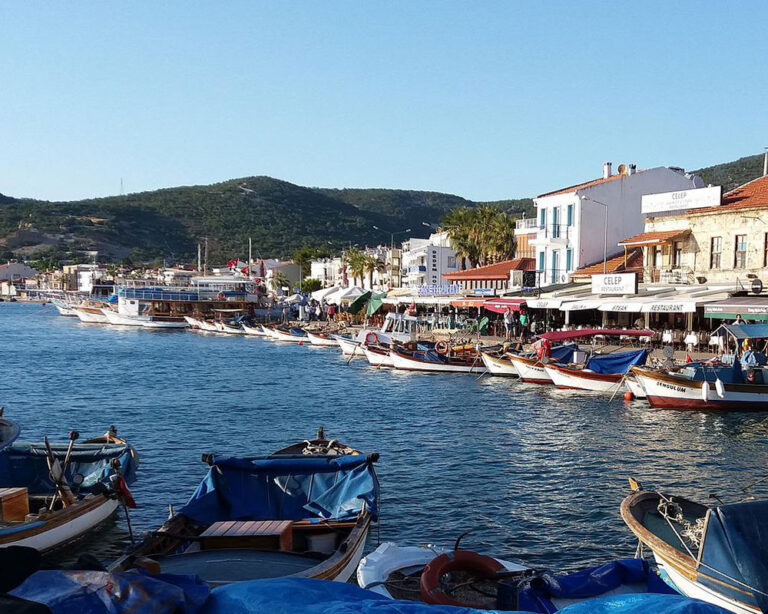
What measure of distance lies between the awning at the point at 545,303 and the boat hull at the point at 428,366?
20.9 ft

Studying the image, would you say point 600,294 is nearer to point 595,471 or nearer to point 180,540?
point 595,471

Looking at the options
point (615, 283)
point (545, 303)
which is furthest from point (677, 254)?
point (545, 303)

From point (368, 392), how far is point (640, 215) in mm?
30441

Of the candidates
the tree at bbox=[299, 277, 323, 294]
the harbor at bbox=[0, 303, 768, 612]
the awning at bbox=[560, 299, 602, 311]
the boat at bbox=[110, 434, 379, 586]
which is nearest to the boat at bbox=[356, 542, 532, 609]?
the boat at bbox=[110, 434, 379, 586]

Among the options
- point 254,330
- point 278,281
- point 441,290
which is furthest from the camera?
point 278,281

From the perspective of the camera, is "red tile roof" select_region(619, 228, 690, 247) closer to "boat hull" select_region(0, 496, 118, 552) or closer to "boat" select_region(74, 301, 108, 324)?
"boat hull" select_region(0, 496, 118, 552)

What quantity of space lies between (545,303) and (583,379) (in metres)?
12.0

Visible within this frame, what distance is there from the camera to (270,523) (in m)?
12.0

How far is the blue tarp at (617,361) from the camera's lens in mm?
32094

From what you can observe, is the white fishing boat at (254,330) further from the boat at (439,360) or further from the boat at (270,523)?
the boat at (270,523)

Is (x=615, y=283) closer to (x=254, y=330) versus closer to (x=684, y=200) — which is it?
(x=684, y=200)

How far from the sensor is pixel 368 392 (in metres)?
36.9

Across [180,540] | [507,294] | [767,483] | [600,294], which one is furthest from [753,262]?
[180,540]

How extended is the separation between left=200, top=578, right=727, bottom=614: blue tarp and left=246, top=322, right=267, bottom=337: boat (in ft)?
230
